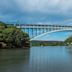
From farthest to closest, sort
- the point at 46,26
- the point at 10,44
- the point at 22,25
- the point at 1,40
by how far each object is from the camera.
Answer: the point at 22,25, the point at 46,26, the point at 10,44, the point at 1,40

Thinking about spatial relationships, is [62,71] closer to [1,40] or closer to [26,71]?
[26,71]

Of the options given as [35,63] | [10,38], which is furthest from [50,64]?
[10,38]

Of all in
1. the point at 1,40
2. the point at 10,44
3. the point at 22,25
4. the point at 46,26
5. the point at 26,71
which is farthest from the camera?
the point at 22,25

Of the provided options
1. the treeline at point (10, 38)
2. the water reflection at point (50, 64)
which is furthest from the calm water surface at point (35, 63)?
the treeline at point (10, 38)

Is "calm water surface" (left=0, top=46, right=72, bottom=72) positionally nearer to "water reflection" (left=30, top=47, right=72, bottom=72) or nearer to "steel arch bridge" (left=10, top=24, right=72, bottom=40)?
"water reflection" (left=30, top=47, right=72, bottom=72)

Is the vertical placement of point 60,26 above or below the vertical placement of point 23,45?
above

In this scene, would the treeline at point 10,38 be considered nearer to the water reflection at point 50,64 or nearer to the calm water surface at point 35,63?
the calm water surface at point 35,63

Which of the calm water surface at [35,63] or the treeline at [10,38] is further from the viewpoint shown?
the treeline at [10,38]

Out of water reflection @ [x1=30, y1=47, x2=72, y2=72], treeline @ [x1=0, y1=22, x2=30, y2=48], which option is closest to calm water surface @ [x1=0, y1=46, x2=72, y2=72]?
water reflection @ [x1=30, y1=47, x2=72, y2=72]

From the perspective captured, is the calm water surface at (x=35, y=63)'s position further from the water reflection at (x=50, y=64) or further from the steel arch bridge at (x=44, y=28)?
the steel arch bridge at (x=44, y=28)

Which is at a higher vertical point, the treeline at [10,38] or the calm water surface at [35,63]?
the treeline at [10,38]

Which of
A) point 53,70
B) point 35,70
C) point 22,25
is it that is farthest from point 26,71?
point 22,25

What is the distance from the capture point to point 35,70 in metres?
24.8

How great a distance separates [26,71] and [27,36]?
87.4m
